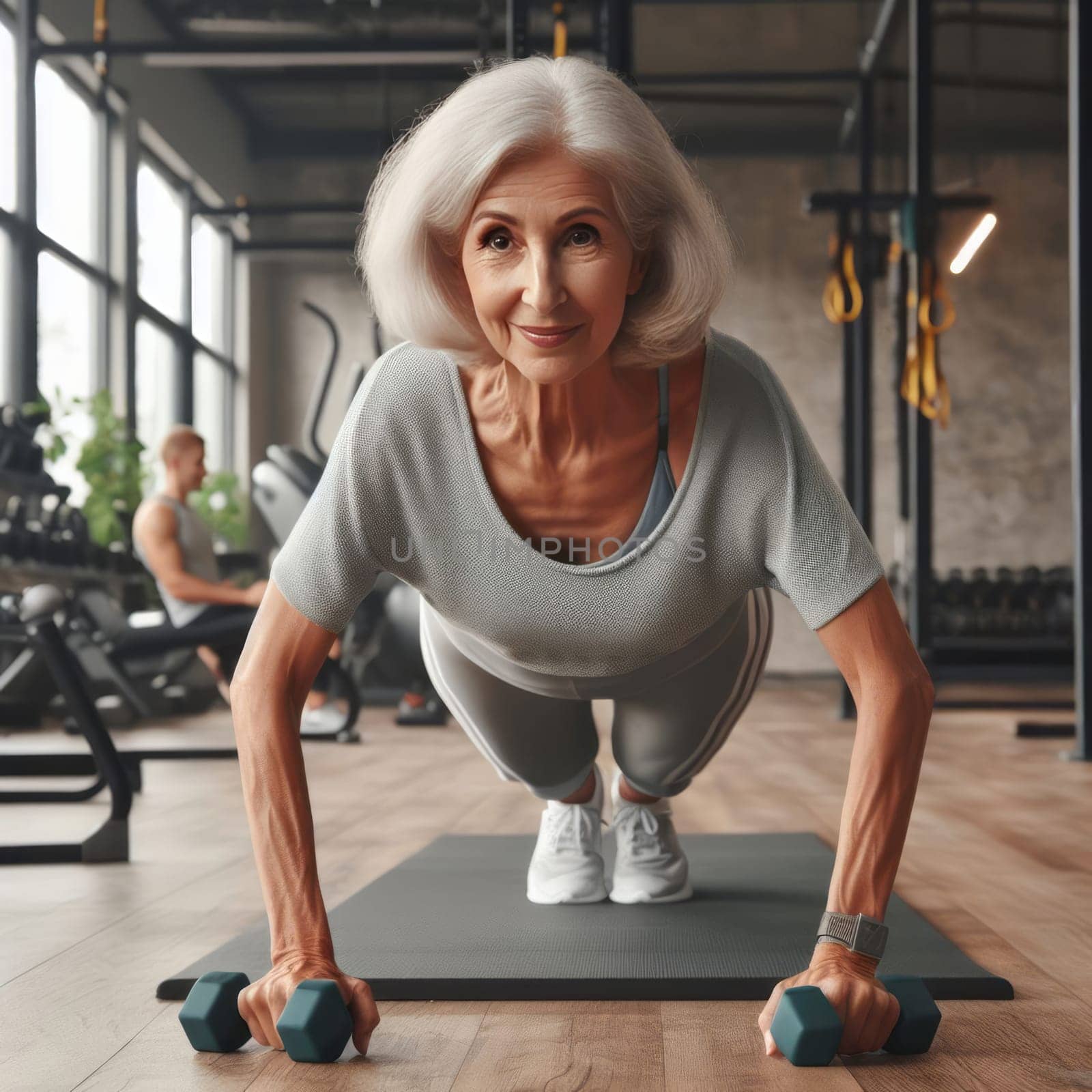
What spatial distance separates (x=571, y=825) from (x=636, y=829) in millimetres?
87

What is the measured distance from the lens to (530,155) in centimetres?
108

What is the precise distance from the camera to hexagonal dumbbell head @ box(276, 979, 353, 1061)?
1.05 meters

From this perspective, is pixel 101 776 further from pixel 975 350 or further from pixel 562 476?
pixel 975 350

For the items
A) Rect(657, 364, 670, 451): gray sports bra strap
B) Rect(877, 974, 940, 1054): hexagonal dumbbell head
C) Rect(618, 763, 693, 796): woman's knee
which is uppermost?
Rect(657, 364, 670, 451): gray sports bra strap

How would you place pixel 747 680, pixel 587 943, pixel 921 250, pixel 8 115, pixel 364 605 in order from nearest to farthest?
1. pixel 587 943
2. pixel 747 680
3. pixel 921 250
4. pixel 364 605
5. pixel 8 115

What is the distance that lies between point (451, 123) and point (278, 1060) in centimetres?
81

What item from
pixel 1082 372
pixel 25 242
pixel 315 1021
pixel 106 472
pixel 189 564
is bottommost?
pixel 315 1021

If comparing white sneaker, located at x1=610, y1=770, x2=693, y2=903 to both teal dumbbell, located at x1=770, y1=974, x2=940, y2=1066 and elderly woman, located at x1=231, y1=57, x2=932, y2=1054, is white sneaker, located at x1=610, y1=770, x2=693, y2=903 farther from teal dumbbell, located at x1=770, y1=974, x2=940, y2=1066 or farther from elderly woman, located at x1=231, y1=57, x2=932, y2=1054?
teal dumbbell, located at x1=770, y1=974, x2=940, y2=1066

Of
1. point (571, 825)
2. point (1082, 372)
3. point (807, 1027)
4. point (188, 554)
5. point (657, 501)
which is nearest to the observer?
point (807, 1027)

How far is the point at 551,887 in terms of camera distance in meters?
1.70

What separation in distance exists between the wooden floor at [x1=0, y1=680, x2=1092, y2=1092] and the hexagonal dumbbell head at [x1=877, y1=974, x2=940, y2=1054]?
0.6 inches

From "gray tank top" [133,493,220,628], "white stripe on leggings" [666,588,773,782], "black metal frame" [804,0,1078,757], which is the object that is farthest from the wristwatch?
"black metal frame" [804,0,1078,757]

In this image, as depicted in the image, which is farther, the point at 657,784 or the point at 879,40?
the point at 879,40

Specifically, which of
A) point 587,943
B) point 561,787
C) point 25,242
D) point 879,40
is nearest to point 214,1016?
point 587,943
